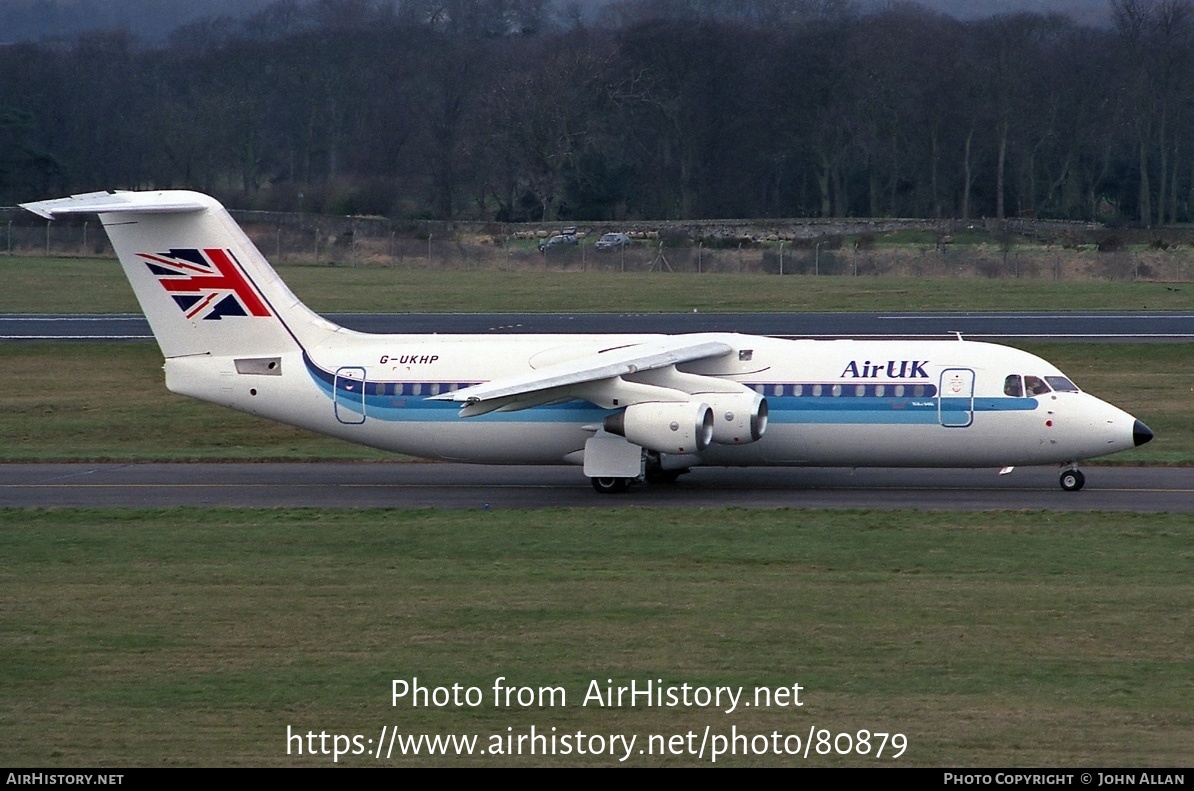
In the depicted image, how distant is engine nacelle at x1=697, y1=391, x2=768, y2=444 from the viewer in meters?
28.5

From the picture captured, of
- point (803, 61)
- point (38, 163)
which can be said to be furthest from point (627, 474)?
point (803, 61)

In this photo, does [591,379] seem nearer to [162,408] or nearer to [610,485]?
[610,485]

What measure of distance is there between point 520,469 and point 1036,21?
108m

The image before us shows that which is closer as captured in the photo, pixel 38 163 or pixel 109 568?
pixel 109 568

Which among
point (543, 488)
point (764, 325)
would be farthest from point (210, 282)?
point (764, 325)

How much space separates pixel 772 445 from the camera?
29.6 metres

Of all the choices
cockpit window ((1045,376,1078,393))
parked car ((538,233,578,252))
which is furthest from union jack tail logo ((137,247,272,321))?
parked car ((538,233,578,252))

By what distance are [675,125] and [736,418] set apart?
87.1m

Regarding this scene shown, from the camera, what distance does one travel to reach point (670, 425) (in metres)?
28.3

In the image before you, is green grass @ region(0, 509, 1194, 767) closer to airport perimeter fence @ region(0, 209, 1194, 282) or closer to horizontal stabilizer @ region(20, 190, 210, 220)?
horizontal stabilizer @ region(20, 190, 210, 220)

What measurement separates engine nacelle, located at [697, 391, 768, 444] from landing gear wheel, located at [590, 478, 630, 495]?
205 cm

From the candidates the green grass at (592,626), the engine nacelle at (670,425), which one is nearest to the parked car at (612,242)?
the engine nacelle at (670,425)

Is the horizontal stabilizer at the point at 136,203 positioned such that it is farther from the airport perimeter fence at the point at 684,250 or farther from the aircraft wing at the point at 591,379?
the airport perimeter fence at the point at 684,250
